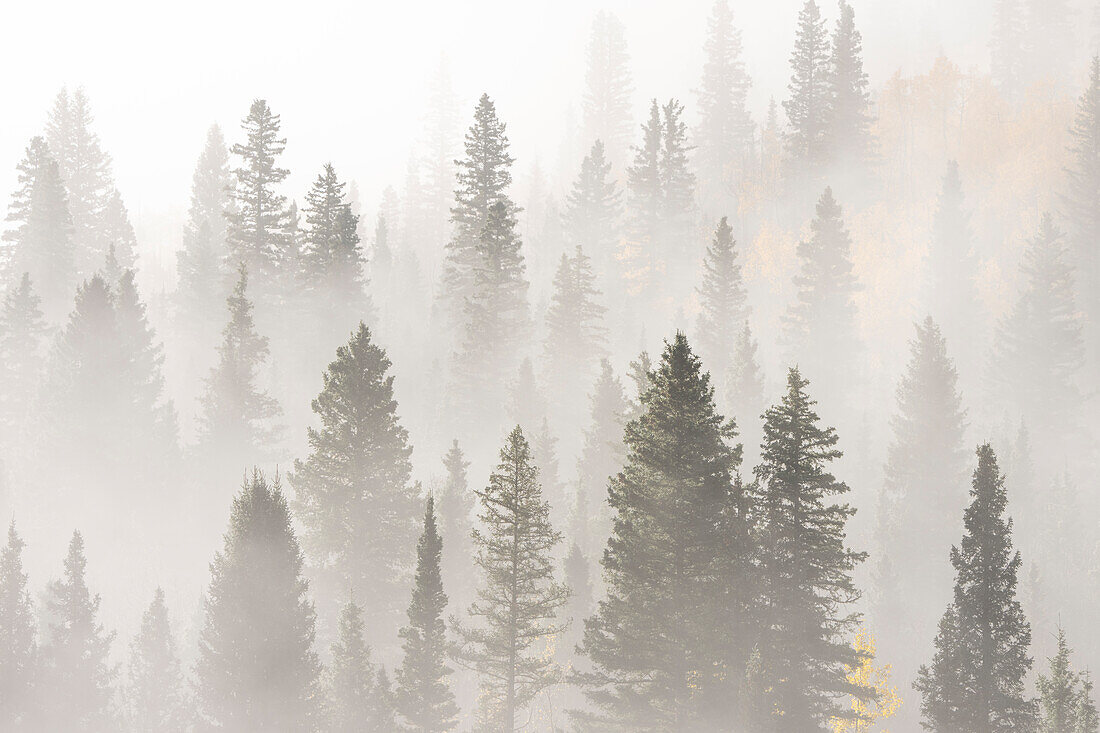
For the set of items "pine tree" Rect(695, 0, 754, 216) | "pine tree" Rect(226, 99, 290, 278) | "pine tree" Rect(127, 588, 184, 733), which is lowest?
"pine tree" Rect(127, 588, 184, 733)

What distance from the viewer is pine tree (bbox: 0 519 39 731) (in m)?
31.3

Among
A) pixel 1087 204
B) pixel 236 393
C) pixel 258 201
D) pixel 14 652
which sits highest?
pixel 1087 204

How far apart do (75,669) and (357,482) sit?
12.4m

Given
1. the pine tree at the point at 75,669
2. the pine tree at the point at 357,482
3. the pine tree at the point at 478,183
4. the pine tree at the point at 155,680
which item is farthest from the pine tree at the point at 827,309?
the pine tree at the point at 75,669

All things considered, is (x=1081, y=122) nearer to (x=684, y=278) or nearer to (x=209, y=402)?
(x=684, y=278)

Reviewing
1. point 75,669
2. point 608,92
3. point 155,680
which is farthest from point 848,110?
point 75,669

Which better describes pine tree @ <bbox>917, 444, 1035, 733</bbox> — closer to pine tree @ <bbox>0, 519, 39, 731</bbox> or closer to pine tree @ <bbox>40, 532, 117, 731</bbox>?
pine tree @ <bbox>40, 532, 117, 731</bbox>

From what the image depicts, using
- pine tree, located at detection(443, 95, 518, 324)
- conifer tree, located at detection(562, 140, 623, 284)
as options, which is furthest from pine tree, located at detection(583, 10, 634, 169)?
pine tree, located at detection(443, 95, 518, 324)

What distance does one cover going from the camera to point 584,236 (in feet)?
253

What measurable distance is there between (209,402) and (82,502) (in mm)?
9029

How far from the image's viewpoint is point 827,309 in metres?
61.0

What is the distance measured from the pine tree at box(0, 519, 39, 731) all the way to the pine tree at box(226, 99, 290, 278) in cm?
2462

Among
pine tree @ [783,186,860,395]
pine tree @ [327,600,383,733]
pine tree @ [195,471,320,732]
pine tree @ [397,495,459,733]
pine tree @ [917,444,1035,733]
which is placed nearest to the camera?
pine tree @ [917,444,1035,733]

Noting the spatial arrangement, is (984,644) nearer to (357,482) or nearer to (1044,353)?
(357,482)
